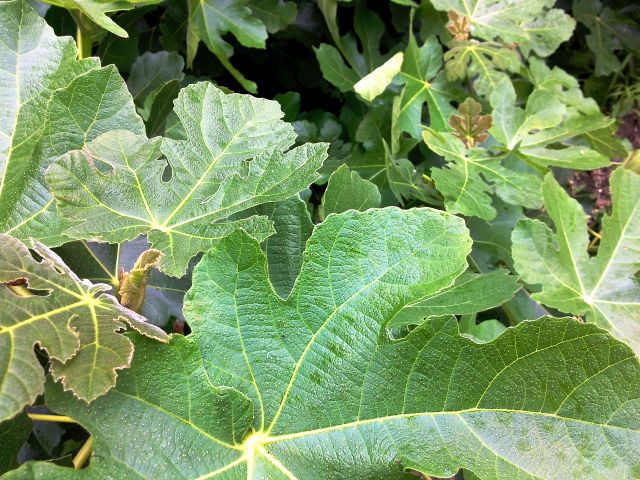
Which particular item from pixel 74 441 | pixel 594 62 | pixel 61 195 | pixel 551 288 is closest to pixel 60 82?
pixel 61 195

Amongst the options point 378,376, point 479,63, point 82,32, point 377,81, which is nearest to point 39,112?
point 82,32

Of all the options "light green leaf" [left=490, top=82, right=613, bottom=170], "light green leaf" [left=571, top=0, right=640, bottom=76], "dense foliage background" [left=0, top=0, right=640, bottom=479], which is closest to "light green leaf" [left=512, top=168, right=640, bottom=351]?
"dense foliage background" [left=0, top=0, right=640, bottom=479]

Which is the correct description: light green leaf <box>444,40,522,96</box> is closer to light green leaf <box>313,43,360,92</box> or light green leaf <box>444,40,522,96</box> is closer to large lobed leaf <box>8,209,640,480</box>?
light green leaf <box>313,43,360,92</box>

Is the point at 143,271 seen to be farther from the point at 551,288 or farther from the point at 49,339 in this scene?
the point at 551,288

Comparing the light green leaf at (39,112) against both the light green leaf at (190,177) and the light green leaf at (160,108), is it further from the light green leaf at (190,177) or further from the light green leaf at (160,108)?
the light green leaf at (160,108)

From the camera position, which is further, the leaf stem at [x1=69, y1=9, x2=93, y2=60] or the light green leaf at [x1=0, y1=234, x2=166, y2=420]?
the leaf stem at [x1=69, y1=9, x2=93, y2=60]

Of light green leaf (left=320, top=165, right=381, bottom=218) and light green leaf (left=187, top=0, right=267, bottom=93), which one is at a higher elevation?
light green leaf (left=187, top=0, right=267, bottom=93)
